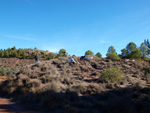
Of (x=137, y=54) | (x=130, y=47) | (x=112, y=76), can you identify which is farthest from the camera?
(x=130, y=47)

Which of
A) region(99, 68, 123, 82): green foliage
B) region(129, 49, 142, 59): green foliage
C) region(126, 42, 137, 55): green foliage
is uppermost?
region(126, 42, 137, 55): green foliage

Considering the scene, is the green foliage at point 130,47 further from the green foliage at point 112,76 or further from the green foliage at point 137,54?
the green foliage at point 112,76

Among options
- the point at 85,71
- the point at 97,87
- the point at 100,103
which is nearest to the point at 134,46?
the point at 85,71

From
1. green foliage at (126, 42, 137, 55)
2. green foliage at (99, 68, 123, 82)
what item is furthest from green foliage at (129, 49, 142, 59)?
green foliage at (99, 68, 123, 82)

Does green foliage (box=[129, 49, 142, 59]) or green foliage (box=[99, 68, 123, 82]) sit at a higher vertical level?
green foliage (box=[129, 49, 142, 59])

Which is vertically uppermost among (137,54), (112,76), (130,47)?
(130,47)

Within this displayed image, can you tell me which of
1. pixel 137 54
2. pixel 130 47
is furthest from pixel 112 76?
A: pixel 130 47

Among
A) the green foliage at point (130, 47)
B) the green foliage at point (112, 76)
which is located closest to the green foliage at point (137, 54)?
the green foliage at point (130, 47)

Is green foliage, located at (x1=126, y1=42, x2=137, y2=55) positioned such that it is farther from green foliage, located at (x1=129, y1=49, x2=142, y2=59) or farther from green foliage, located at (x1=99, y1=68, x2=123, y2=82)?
green foliage, located at (x1=99, y1=68, x2=123, y2=82)

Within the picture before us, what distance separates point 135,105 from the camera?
19.0 ft

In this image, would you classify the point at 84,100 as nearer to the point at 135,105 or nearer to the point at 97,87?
the point at 97,87

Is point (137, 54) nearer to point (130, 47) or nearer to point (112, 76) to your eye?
point (130, 47)

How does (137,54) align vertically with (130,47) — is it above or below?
below

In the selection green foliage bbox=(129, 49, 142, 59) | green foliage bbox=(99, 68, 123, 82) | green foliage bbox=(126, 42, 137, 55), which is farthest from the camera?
green foliage bbox=(126, 42, 137, 55)
